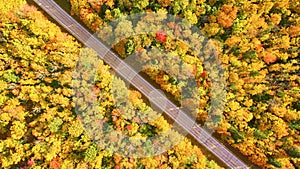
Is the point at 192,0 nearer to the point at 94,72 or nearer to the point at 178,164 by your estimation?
the point at 94,72

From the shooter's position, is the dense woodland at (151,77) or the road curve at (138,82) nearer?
the dense woodland at (151,77)

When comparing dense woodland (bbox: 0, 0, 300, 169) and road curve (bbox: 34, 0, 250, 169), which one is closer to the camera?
dense woodland (bbox: 0, 0, 300, 169)

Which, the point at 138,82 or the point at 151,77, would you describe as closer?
the point at 151,77

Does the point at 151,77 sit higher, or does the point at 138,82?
the point at 151,77

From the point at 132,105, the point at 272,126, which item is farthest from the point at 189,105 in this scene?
the point at 272,126
